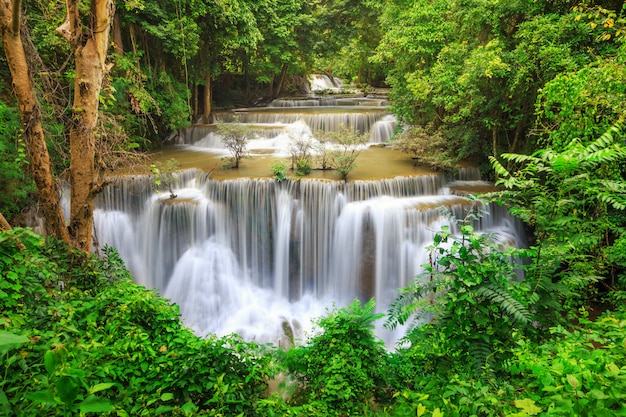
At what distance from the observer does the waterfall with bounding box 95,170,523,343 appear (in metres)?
8.19

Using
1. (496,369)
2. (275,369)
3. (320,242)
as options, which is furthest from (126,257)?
(496,369)

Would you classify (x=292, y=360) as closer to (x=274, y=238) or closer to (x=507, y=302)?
(x=507, y=302)

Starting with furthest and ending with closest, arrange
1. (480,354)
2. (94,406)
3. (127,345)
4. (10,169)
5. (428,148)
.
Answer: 1. (428,148)
2. (10,169)
3. (127,345)
4. (480,354)
5. (94,406)

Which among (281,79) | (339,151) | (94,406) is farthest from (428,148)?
(281,79)

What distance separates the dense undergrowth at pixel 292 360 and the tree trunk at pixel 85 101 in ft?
1.95

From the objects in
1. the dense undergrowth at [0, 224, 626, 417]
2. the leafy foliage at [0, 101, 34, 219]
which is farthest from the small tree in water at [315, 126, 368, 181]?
the leafy foliage at [0, 101, 34, 219]

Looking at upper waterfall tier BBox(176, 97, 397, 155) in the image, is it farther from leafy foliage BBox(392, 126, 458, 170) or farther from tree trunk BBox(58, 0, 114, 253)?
tree trunk BBox(58, 0, 114, 253)

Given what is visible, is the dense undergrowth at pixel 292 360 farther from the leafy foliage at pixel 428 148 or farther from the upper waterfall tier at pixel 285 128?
the upper waterfall tier at pixel 285 128

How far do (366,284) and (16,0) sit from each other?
7.61m

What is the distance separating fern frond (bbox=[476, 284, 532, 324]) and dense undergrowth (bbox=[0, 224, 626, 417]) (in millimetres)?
24

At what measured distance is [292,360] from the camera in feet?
14.8

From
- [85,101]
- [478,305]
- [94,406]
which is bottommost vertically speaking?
[478,305]

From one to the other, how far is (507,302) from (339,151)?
726 centimetres

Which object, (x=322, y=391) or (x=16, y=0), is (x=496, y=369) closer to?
(x=322, y=391)
